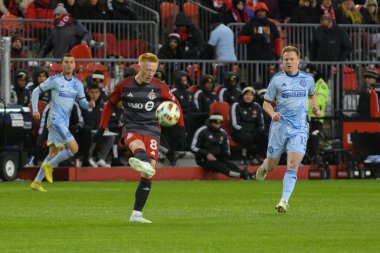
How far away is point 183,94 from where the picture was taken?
30219mm

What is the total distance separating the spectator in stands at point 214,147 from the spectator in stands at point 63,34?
145 inches

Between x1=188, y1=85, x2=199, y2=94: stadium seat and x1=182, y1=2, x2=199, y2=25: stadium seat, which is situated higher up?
x1=182, y1=2, x2=199, y2=25: stadium seat

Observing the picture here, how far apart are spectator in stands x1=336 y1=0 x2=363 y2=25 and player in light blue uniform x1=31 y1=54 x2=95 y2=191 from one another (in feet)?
40.8

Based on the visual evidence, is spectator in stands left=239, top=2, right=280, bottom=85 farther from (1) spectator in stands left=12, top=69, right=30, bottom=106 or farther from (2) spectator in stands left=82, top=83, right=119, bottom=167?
(1) spectator in stands left=12, top=69, right=30, bottom=106

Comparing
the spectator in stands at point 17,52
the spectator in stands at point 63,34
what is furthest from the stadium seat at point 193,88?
the spectator in stands at point 17,52

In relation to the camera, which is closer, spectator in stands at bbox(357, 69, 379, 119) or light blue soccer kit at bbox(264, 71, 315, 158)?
light blue soccer kit at bbox(264, 71, 315, 158)

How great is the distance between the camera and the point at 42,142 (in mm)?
28172

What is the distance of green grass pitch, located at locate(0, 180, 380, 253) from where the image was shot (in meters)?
13.1

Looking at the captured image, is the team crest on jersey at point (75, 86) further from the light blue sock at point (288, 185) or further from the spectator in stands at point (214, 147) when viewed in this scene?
the light blue sock at point (288, 185)

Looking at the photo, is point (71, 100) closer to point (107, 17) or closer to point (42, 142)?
point (42, 142)

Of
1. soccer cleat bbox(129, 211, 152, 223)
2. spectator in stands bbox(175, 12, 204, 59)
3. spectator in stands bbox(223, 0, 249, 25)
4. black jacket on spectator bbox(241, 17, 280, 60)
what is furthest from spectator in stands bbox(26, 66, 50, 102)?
soccer cleat bbox(129, 211, 152, 223)

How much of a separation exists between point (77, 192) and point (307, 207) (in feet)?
18.1

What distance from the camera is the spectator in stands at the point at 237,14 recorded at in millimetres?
34172

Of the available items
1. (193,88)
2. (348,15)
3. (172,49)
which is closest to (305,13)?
(348,15)
